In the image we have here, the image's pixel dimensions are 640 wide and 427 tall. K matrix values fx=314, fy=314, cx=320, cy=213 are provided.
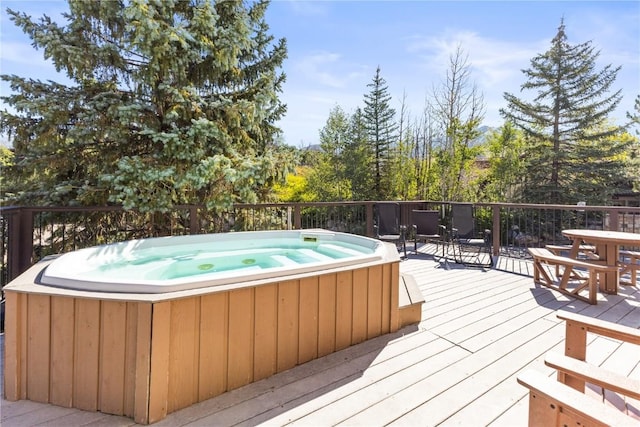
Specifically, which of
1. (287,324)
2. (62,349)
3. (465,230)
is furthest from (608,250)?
(62,349)

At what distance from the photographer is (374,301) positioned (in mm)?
2436

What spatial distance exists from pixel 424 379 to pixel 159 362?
4.94ft

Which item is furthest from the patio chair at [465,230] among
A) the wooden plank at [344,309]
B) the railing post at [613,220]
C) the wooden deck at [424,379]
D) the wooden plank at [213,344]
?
the wooden plank at [213,344]

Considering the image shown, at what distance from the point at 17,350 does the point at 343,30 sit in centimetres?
690

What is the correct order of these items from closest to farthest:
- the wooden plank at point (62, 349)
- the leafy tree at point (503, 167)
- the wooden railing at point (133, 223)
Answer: the wooden plank at point (62, 349), the wooden railing at point (133, 223), the leafy tree at point (503, 167)

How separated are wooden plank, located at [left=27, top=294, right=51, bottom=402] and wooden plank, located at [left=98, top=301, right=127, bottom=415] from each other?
13.0 inches

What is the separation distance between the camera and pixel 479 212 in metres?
9.47

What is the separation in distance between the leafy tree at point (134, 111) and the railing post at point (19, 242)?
1127 millimetres

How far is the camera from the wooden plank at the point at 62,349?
65.2 inches

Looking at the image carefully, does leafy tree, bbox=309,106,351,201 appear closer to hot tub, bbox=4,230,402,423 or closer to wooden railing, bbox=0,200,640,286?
wooden railing, bbox=0,200,640,286

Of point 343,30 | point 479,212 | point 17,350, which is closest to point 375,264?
point 17,350

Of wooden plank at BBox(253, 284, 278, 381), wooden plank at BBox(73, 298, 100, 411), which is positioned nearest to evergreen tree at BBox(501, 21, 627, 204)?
wooden plank at BBox(253, 284, 278, 381)

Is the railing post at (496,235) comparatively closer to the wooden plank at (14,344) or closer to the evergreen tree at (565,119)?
the wooden plank at (14,344)

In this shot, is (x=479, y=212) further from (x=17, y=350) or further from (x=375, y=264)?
(x=17, y=350)
